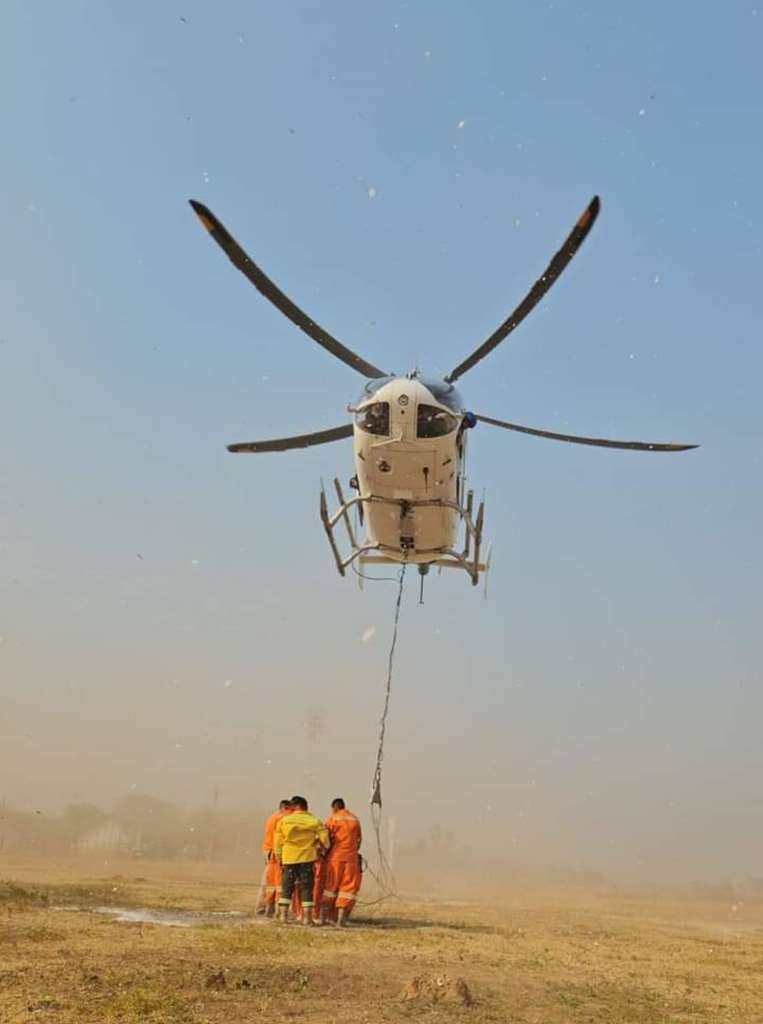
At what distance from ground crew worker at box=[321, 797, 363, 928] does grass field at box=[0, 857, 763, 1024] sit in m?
0.56

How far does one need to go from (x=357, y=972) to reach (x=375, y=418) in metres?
8.31

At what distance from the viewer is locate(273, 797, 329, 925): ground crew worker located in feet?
40.5

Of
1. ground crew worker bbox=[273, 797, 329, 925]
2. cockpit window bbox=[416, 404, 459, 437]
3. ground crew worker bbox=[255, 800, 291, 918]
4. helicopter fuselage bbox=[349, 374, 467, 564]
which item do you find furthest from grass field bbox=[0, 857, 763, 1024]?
cockpit window bbox=[416, 404, 459, 437]

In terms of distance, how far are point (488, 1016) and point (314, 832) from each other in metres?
6.53

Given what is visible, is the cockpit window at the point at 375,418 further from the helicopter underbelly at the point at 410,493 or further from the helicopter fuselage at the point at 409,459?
the helicopter underbelly at the point at 410,493

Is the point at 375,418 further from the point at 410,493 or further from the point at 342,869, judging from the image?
the point at 342,869

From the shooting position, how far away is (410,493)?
574 inches

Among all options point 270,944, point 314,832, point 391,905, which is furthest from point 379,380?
point 391,905

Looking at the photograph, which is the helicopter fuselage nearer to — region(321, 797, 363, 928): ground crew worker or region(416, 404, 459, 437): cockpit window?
region(416, 404, 459, 437): cockpit window

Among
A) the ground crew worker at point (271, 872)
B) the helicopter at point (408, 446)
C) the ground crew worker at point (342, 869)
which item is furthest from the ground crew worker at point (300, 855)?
the helicopter at point (408, 446)

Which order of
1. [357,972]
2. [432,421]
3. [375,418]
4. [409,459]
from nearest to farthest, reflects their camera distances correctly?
[357,972] < [432,421] < [375,418] < [409,459]

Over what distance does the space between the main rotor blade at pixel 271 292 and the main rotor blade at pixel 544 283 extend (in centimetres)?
Answer: 167

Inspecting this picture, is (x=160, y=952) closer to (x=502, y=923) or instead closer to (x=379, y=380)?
(x=502, y=923)

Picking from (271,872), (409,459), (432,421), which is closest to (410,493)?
(409,459)
